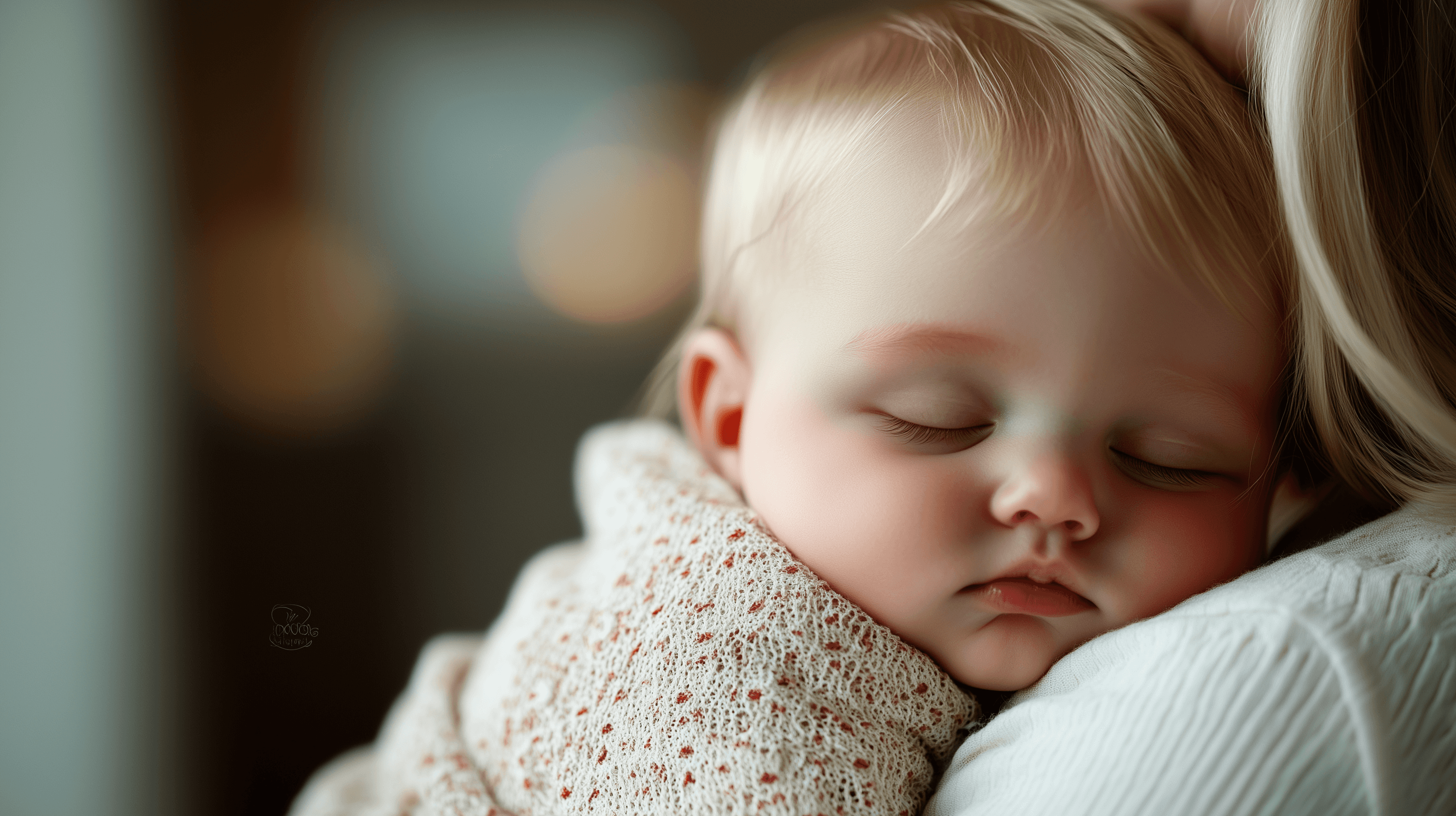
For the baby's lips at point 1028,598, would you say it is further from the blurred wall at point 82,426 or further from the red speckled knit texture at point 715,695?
the blurred wall at point 82,426

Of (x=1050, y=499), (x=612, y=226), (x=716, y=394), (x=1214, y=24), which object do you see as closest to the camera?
(x=1050, y=499)

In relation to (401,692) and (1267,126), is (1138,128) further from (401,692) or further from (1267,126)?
(401,692)

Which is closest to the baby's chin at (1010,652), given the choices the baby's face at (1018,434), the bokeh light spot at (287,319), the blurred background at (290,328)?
the baby's face at (1018,434)

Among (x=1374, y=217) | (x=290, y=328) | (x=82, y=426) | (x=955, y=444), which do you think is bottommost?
(x=82, y=426)

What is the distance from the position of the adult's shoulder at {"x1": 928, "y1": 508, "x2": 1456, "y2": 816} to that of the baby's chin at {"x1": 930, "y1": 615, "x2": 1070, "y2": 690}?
0.09m

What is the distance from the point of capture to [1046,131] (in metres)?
0.55

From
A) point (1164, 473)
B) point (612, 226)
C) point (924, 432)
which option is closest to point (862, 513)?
point (924, 432)

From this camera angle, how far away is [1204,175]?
55 centimetres

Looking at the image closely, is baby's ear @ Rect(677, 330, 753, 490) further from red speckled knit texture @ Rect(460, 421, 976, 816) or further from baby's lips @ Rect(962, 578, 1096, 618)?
baby's lips @ Rect(962, 578, 1096, 618)

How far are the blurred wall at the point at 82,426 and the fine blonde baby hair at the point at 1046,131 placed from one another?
91 cm

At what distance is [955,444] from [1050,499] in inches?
2.9

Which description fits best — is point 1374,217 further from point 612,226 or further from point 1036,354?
point 612,226

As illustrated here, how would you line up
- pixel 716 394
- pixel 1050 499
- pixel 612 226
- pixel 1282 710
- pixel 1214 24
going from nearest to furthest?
pixel 1282 710
pixel 1050 499
pixel 1214 24
pixel 716 394
pixel 612 226

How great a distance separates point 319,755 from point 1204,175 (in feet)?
3.93
